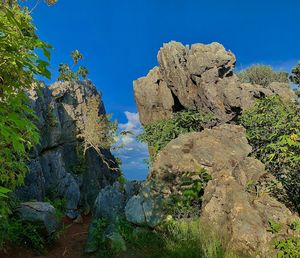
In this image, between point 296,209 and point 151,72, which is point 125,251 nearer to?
point 296,209

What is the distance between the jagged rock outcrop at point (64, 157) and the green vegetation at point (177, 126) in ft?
18.5

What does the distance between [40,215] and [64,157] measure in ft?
38.6

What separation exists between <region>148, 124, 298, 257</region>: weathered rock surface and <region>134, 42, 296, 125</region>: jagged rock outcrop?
8070 millimetres

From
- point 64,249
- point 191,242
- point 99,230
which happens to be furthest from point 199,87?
point 191,242

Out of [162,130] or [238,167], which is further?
[162,130]

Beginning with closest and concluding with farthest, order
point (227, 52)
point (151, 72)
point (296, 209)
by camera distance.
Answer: point (296, 209) < point (227, 52) < point (151, 72)

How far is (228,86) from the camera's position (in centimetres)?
2617

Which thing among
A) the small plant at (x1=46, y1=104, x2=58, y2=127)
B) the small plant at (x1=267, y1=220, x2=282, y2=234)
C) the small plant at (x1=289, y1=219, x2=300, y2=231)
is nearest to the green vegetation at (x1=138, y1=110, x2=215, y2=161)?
the small plant at (x1=46, y1=104, x2=58, y2=127)

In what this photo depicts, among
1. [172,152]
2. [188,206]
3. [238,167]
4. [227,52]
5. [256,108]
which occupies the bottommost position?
A: [188,206]

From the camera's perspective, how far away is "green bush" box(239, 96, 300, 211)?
10067mm

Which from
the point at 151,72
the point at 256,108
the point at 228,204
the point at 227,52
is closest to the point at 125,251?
the point at 228,204

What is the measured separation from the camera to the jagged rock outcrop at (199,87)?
84.5 ft

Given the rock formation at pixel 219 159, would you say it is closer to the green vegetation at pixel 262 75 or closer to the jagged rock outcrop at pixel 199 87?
the jagged rock outcrop at pixel 199 87

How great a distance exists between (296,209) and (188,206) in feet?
11.9
